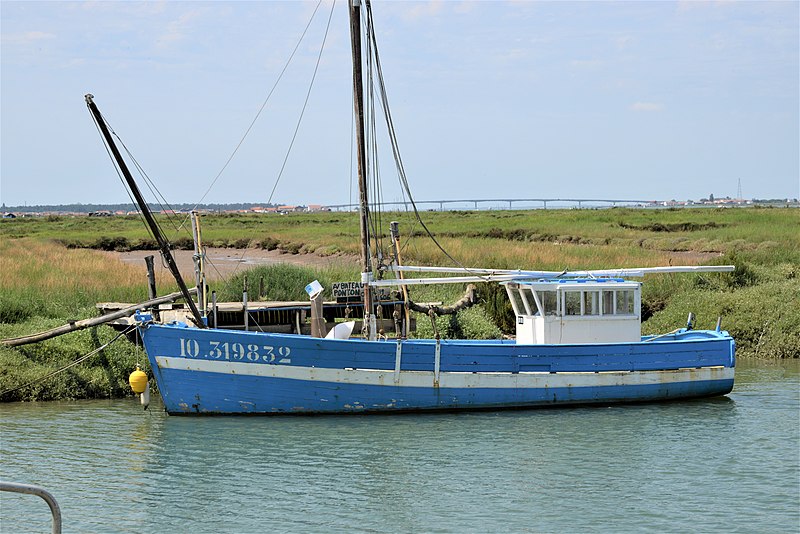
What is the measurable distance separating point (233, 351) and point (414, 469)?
5.21 metres

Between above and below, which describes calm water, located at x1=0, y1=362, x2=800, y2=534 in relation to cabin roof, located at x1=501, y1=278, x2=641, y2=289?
below

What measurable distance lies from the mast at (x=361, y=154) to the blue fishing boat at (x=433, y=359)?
3 cm

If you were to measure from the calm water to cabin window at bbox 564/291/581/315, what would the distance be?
2.21 m

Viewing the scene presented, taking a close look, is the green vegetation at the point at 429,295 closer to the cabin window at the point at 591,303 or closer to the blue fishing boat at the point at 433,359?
the blue fishing boat at the point at 433,359

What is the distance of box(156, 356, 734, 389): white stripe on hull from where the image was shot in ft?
70.9

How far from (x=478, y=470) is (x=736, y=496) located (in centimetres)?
425

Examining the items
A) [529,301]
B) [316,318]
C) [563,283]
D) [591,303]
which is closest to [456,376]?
[529,301]

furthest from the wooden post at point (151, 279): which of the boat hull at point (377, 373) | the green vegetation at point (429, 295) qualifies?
the boat hull at point (377, 373)

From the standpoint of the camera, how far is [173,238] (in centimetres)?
7019

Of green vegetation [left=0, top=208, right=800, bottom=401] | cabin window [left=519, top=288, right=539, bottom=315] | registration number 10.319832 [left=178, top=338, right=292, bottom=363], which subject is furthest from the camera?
green vegetation [left=0, top=208, right=800, bottom=401]

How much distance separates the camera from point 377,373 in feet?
71.8

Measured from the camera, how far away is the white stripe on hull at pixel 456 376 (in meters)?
21.6

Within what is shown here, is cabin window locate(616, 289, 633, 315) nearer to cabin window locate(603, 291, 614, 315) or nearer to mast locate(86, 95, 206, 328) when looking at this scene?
cabin window locate(603, 291, 614, 315)

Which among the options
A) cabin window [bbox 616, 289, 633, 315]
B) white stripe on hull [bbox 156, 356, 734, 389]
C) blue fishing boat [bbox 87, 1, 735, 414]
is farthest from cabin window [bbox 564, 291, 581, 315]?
white stripe on hull [bbox 156, 356, 734, 389]
